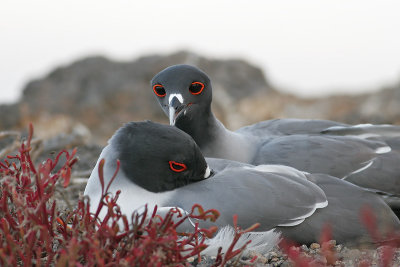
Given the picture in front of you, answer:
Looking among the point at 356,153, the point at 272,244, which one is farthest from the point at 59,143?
the point at 272,244

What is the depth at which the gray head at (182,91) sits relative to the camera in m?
5.48

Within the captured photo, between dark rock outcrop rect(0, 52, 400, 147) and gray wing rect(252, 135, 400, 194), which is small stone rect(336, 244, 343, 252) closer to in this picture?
gray wing rect(252, 135, 400, 194)

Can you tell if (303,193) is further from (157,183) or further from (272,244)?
(157,183)

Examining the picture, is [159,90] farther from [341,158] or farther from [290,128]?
[341,158]

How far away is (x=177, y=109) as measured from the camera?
5422 millimetres

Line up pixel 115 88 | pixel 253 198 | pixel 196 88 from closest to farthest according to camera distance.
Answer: pixel 253 198 → pixel 196 88 → pixel 115 88

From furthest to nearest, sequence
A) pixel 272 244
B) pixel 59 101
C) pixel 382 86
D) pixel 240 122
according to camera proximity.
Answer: pixel 382 86 → pixel 59 101 → pixel 240 122 → pixel 272 244

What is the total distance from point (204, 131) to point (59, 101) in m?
14.6

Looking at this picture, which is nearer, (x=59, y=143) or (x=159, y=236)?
(x=159, y=236)

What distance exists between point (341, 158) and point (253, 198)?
173 cm

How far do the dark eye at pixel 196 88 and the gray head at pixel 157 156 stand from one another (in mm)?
1501

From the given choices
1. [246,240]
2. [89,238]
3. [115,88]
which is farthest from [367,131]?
[115,88]

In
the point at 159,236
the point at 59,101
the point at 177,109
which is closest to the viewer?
the point at 159,236

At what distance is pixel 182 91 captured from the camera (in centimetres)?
551
